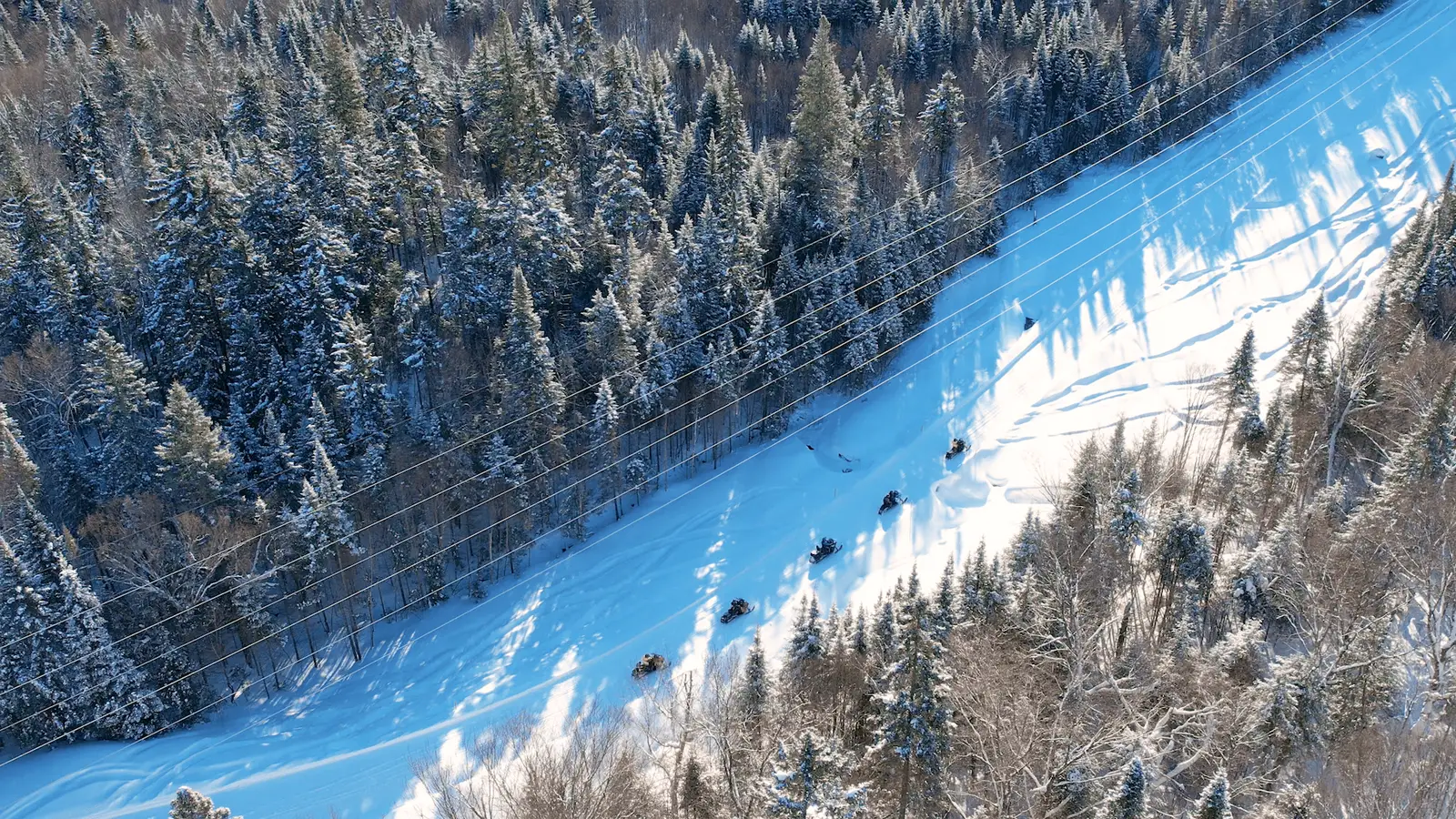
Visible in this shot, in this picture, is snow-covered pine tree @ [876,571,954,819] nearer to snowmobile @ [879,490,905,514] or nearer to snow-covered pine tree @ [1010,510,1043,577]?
snow-covered pine tree @ [1010,510,1043,577]

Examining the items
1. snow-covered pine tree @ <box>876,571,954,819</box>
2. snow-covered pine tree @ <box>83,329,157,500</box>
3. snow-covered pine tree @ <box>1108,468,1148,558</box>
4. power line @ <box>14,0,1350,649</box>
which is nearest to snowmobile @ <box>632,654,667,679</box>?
power line @ <box>14,0,1350,649</box>

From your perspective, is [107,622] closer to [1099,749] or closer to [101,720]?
[101,720]

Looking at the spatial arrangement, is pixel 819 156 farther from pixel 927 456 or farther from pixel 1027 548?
pixel 1027 548

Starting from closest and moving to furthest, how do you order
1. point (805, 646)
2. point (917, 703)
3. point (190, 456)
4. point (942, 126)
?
point (917, 703) → point (805, 646) → point (190, 456) → point (942, 126)

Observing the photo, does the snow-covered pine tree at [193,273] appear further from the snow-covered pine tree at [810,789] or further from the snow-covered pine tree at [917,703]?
the snow-covered pine tree at [917,703]

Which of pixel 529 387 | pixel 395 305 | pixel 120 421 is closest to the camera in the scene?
pixel 120 421

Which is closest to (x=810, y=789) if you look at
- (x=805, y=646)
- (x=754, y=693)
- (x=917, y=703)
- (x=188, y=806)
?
(x=917, y=703)

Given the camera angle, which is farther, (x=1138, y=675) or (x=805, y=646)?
(x=805, y=646)
